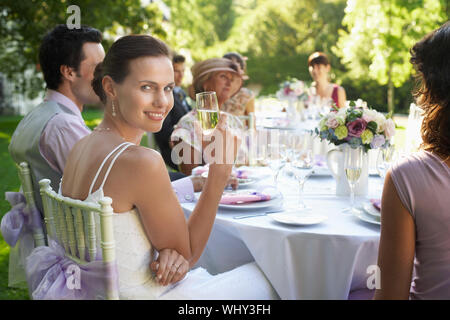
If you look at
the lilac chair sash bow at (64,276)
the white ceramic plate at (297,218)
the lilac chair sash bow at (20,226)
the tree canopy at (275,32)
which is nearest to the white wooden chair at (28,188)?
the lilac chair sash bow at (20,226)

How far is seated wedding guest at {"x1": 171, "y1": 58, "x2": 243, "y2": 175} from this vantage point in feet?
13.4

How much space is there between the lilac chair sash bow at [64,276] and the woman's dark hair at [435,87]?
3.93 feet

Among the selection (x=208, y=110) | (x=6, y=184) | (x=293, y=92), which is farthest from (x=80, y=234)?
(x=6, y=184)

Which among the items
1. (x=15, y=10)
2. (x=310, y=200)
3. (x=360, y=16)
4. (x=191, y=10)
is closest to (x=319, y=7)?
(x=191, y=10)

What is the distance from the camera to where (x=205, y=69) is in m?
4.17

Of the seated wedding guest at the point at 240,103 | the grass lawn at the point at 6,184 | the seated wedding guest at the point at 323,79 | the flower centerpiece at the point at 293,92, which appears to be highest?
the seated wedding guest at the point at 323,79

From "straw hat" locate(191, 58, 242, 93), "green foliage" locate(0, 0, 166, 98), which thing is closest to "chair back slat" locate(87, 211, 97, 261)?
"straw hat" locate(191, 58, 242, 93)

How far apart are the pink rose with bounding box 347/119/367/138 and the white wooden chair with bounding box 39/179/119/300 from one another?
1.49 metres

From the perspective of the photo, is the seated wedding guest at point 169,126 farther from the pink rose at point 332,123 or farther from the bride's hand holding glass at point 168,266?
the bride's hand holding glass at point 168,266

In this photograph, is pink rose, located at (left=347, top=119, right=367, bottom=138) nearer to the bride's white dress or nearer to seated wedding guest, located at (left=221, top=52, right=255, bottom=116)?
the bride's white dress

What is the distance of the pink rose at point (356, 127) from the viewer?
241 centimetres

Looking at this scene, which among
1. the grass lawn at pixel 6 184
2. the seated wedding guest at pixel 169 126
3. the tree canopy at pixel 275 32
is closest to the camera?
the grass lawn at pixel 6 184

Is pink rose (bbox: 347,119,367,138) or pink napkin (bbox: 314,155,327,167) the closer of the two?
pink rose (bbox: 347,119,367,138)

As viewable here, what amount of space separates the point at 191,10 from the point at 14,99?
1264 cm
